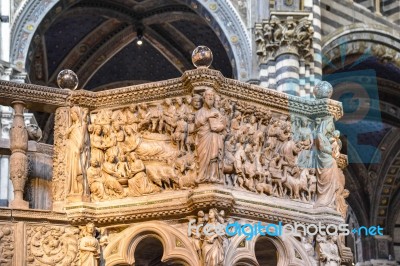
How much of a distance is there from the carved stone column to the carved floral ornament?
0.32 metres

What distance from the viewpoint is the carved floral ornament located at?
7.90m

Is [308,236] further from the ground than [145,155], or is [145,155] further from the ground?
[145,155]

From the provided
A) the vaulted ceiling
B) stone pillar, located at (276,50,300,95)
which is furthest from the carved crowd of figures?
the vaulted ceiling

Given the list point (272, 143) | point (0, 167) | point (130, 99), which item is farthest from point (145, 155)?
point (0, 167)

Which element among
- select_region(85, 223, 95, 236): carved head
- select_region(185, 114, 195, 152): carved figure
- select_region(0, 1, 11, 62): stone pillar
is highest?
select_region(0, 1, 11, 62): stone pillar

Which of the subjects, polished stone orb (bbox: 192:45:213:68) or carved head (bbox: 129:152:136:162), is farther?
carved head (bbox: 129:152:136:162)

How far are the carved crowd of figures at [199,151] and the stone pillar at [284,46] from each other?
8474 mm

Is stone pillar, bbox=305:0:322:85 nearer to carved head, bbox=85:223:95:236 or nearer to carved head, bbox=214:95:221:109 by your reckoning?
carved head, bbox=214:95:221:109

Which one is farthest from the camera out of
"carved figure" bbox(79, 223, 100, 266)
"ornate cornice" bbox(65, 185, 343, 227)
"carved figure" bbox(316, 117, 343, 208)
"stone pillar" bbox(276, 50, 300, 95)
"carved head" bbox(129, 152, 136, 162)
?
"stone pillar" bbox(276, 50, 300, 95)

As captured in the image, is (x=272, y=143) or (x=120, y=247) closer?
(x=120, y=247)

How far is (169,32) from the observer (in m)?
22.0

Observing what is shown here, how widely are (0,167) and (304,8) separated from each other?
19.3 feet

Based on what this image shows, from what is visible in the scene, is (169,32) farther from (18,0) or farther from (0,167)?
(0,167)

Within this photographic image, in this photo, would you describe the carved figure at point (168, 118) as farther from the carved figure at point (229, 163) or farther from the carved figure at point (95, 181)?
the carved figure at point (95, 181)
